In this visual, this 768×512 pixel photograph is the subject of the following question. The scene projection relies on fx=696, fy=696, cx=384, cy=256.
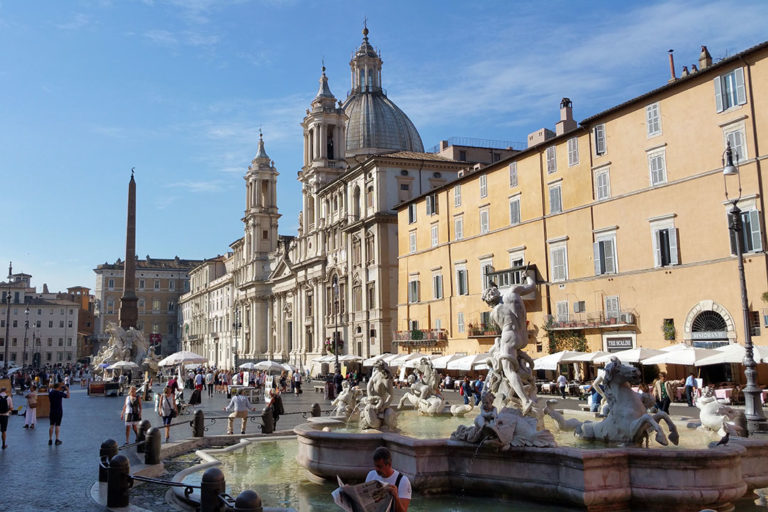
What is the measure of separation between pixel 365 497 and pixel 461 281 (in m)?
34.7

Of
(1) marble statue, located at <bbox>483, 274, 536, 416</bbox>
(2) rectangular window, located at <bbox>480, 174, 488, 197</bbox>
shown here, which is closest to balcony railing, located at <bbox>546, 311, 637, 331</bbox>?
(2) rectangular window, located at <bbox>480, 174, 488, 197</bbox>

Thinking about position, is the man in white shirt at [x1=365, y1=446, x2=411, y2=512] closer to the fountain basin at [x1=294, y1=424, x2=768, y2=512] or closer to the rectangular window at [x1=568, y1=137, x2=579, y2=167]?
the fountain basin at [x1=294, y1=424, x2=768, y2=512]

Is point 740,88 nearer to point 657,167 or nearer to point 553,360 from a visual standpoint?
point 657,167

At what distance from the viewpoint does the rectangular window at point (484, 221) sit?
1467 inches

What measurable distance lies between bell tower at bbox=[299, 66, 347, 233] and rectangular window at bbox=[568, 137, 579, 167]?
33.3 m

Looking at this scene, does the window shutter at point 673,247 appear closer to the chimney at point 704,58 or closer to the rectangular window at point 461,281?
the chimney at point 704,58

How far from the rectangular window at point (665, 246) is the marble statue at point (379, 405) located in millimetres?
17738

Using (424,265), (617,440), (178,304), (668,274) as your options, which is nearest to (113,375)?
(424,265)

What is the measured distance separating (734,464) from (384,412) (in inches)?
222

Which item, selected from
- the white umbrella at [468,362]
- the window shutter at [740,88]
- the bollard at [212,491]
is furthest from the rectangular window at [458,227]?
the bollard at [212,491]

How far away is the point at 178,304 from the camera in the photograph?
12681 centimetres

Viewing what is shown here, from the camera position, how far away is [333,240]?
2282 inches

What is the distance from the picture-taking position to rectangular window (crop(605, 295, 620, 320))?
28.6m

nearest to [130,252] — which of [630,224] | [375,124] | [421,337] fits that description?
[421,337]
